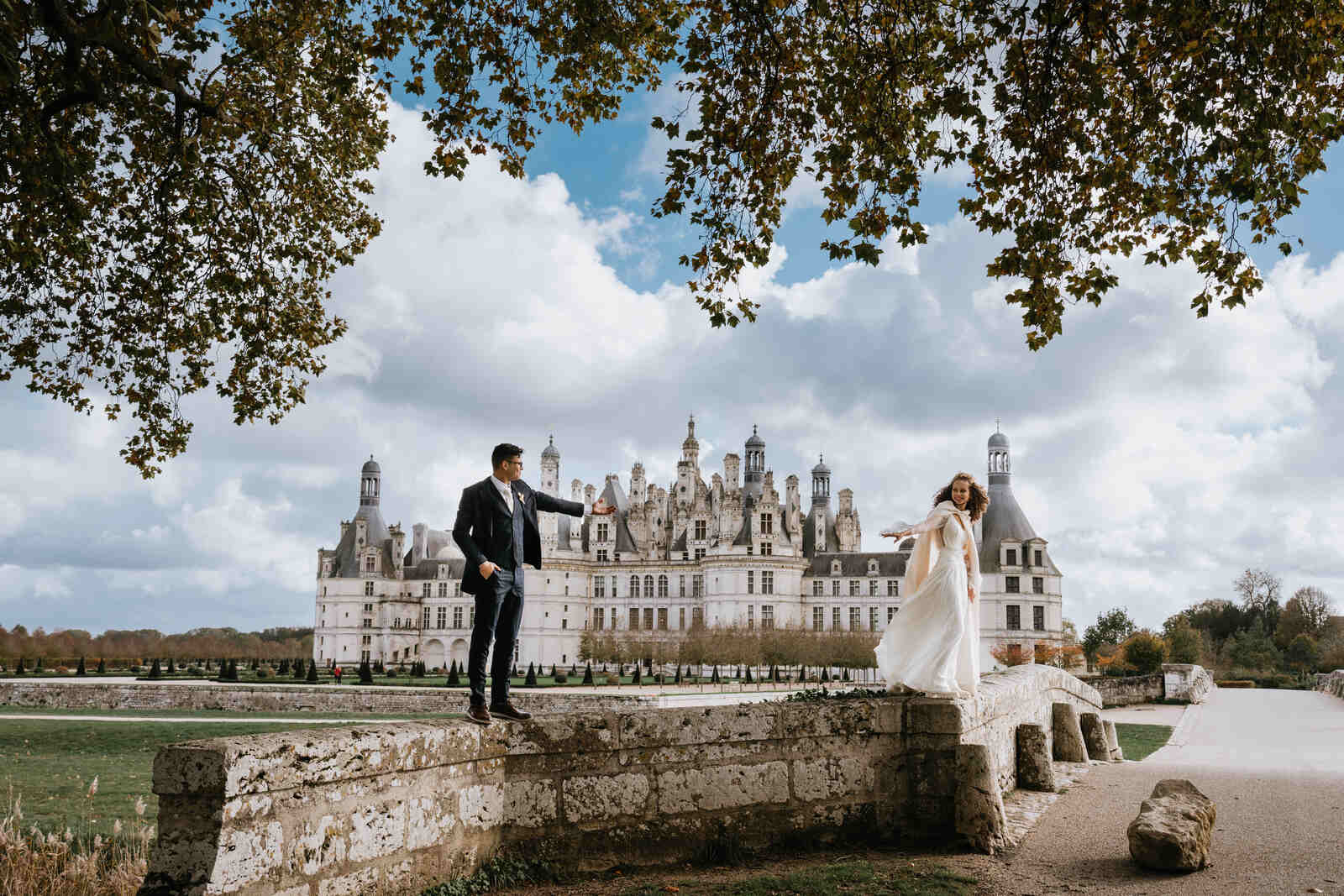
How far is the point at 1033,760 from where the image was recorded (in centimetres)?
984

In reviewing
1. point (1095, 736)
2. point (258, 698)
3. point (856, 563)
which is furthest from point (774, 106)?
point (856, 563)

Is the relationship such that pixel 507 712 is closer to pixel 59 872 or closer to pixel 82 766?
pixel 59 872

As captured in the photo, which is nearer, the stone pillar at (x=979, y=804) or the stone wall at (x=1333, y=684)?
the stone pillar at (x=979, y=804)

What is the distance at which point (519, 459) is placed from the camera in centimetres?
637

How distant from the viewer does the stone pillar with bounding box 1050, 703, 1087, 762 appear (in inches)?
490

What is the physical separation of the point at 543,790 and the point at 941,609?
3406 millimetres

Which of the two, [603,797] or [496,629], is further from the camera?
[496,629]

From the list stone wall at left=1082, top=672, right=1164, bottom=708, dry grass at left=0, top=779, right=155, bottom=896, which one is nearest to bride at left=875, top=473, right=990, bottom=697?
dry grass at left=0, top=779, right=155, bottom=896

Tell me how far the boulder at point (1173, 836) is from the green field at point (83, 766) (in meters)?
6.43

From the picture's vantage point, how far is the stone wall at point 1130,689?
31.7 meters

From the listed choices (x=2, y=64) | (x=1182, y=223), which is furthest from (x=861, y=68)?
(x=2, y=64)

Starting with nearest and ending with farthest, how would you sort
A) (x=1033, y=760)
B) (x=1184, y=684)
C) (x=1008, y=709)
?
(x=1008, y=709), (x=1033, y=760), (x=1184, y=684)

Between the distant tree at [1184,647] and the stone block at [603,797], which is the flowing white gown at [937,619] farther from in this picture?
the distant tree at [1184,647]

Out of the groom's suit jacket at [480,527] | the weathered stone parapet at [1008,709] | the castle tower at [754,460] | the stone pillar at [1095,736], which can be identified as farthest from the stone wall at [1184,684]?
the castle tower at [754,460]
